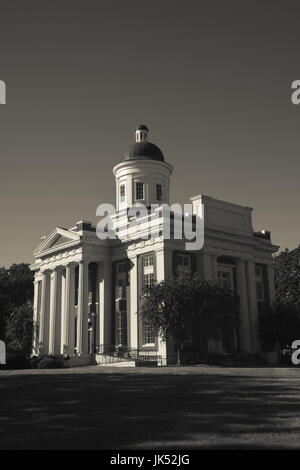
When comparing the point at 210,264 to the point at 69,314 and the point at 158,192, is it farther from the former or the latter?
the point at 69,314

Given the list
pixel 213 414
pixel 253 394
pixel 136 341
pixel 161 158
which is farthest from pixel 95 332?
pixel 213 414

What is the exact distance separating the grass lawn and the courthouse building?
21.4m

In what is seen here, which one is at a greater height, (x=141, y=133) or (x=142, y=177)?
(x=141, y=133)

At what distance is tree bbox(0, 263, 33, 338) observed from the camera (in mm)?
64000

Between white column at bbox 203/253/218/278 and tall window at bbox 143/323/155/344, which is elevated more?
white column at bbox 203/253/218/278

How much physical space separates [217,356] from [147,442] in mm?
30014

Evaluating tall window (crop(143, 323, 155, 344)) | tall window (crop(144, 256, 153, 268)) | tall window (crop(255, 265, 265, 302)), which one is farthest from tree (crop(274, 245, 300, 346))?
tall window (crop(144, 256, 153, 268))

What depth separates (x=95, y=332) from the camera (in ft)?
154

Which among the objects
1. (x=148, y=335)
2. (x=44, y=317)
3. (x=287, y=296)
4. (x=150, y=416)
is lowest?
(x=150, y=416)

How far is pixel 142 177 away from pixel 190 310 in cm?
2142

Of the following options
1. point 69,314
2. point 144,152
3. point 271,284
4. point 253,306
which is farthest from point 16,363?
point 144,152

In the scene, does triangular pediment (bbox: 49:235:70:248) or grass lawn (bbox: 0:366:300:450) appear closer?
grass lawn (bbox: 0:366:300:450)

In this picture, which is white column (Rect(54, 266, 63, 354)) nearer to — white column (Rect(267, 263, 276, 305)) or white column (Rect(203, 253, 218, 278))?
white column (Rect(203, 253, 218, 278))

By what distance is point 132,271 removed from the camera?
144 feet
